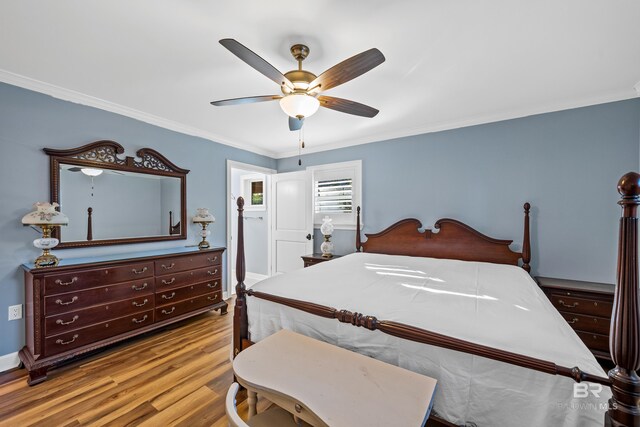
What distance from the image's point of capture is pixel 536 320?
4.41 feet

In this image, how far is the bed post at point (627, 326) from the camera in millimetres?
822

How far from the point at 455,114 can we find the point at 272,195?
10.5ft

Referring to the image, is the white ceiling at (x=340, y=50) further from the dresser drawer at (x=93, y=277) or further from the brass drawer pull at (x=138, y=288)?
the brass drawer pull at (x=138, y=288)

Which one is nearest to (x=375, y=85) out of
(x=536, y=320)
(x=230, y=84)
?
(x=230, y=84)

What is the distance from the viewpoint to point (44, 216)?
227cm

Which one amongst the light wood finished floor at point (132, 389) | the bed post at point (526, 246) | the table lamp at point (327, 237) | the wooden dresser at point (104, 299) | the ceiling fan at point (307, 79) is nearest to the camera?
the ceiling fan at point (307, 79)

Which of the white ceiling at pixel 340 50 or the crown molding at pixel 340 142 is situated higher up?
the white ceiling at pixel 340 50

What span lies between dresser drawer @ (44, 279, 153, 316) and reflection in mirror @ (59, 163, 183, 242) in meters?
0.62

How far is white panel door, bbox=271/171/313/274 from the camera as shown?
4508mm

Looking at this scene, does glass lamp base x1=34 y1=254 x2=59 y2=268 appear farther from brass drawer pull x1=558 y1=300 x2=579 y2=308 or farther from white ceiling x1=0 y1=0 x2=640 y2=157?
brass drawer pull x1=558 y1=300 x2=579 y2=308

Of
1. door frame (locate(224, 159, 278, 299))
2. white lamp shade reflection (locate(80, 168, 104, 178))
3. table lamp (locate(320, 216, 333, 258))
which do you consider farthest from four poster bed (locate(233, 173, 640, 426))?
door frame (locate(224, 159, 278, 299))

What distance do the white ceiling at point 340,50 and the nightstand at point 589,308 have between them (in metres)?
1.88

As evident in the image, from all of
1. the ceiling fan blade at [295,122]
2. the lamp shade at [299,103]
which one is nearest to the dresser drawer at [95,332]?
the ceiling fan blade at [295,122]

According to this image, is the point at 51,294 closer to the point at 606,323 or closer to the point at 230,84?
the point at 230,84
